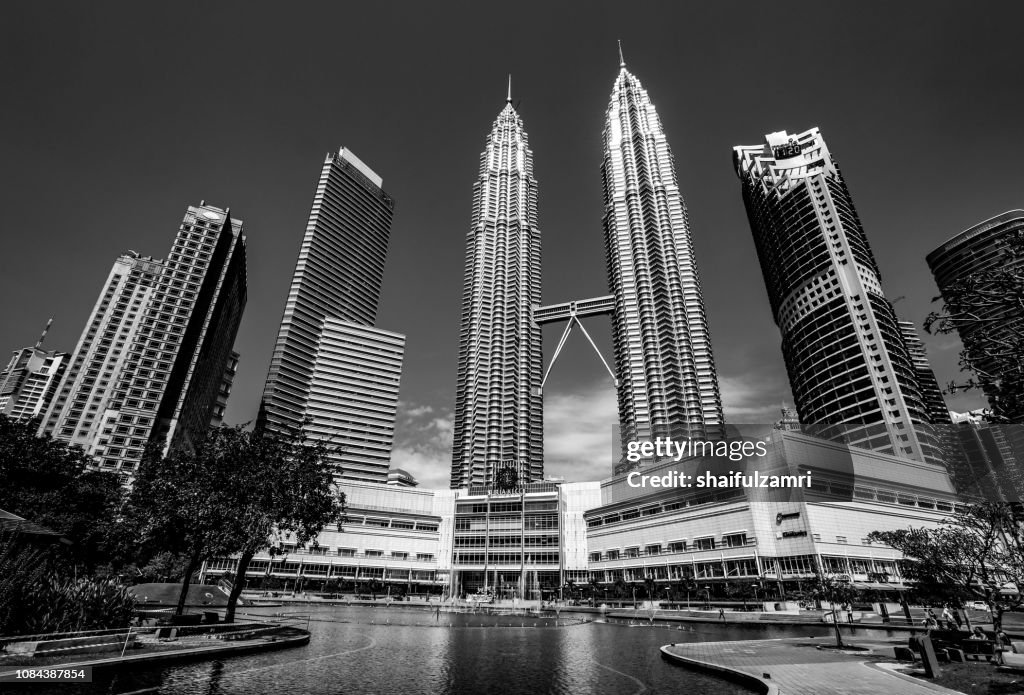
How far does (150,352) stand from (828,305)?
8280 inches

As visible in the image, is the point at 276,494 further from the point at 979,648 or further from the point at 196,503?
the point at 979,648

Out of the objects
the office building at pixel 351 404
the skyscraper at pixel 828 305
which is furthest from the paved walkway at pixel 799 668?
the office building at pixel 351 404

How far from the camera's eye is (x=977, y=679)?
50.1 ft

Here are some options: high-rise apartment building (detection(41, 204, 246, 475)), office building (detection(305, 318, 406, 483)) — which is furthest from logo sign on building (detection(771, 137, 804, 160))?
high-rise apartment building (detection(41, 204, 246, 475))

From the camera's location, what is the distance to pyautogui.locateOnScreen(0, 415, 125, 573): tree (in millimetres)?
44375

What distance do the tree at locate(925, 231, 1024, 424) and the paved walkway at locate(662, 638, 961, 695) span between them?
400 inches

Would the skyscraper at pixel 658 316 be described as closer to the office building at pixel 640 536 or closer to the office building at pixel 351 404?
the office building at pixel 640 536

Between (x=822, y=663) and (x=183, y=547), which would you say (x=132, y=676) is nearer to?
(x=183, y=547)

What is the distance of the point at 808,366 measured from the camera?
503 ft

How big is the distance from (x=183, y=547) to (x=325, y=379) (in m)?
168

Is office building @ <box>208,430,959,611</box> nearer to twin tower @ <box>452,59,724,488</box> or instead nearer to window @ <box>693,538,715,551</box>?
window @ <box>693,538,715,551</box>

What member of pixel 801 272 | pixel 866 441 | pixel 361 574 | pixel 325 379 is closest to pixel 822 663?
pixel 361 574

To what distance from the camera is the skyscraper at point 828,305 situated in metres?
131

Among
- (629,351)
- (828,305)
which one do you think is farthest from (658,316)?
(828,305)
